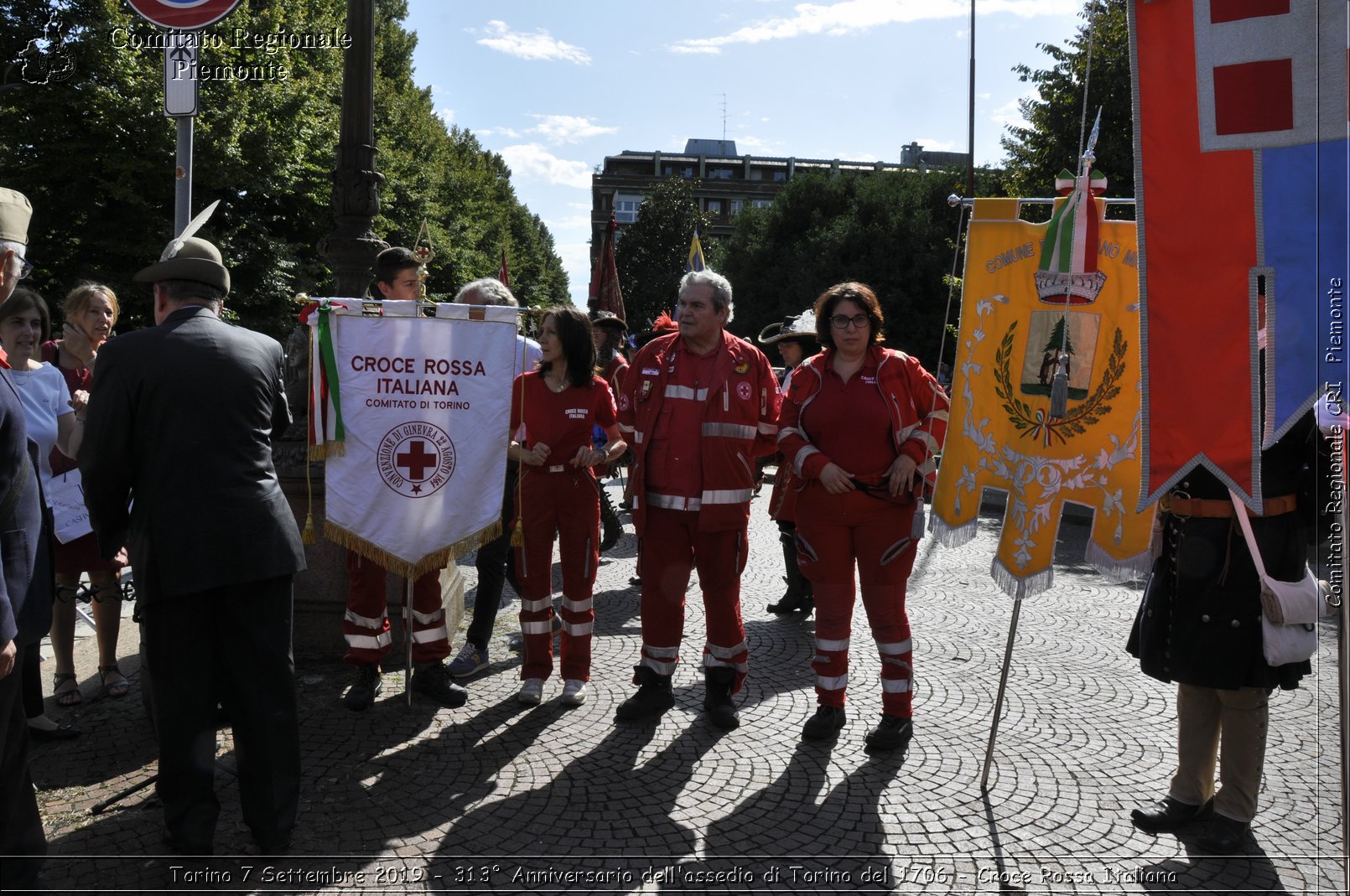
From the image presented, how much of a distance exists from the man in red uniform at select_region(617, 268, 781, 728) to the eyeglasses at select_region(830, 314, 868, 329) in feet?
1.66

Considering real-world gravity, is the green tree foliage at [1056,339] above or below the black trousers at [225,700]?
above

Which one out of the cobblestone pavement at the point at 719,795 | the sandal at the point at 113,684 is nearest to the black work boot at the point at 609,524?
the cobblestone pavement at the point at 719,795

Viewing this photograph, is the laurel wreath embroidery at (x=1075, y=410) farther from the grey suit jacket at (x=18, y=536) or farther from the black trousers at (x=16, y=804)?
the black trousers at (x=16, y=804)

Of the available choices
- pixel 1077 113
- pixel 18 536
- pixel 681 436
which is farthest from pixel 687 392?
pixel 1077 113

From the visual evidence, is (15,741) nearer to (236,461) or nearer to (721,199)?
(236,461)

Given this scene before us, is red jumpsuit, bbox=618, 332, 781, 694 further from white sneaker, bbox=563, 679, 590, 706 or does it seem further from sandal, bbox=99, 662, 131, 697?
sandal, bbox=99, 662, 131, 697

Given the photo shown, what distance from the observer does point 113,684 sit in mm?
4922

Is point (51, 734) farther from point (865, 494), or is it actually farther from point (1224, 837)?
point (1224, 837)

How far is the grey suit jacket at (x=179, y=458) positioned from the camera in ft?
10.5

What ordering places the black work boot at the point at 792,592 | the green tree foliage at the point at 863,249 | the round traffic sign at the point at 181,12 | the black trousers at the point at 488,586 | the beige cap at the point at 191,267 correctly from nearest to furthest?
1. the beige cap at the point at 191,267
2. the round traffic sign at the point at 181,12
3. the black trousers at the point at 488,586
4. the black work boot at the point at 792,592
5. the green tree foliage at the point at 863,249

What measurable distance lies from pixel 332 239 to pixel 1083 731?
17.5 ft

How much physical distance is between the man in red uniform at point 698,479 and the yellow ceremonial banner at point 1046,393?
3.65ft

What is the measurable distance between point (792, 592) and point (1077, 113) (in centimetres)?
1221

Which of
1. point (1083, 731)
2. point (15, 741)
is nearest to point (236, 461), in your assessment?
point (15, 741)
